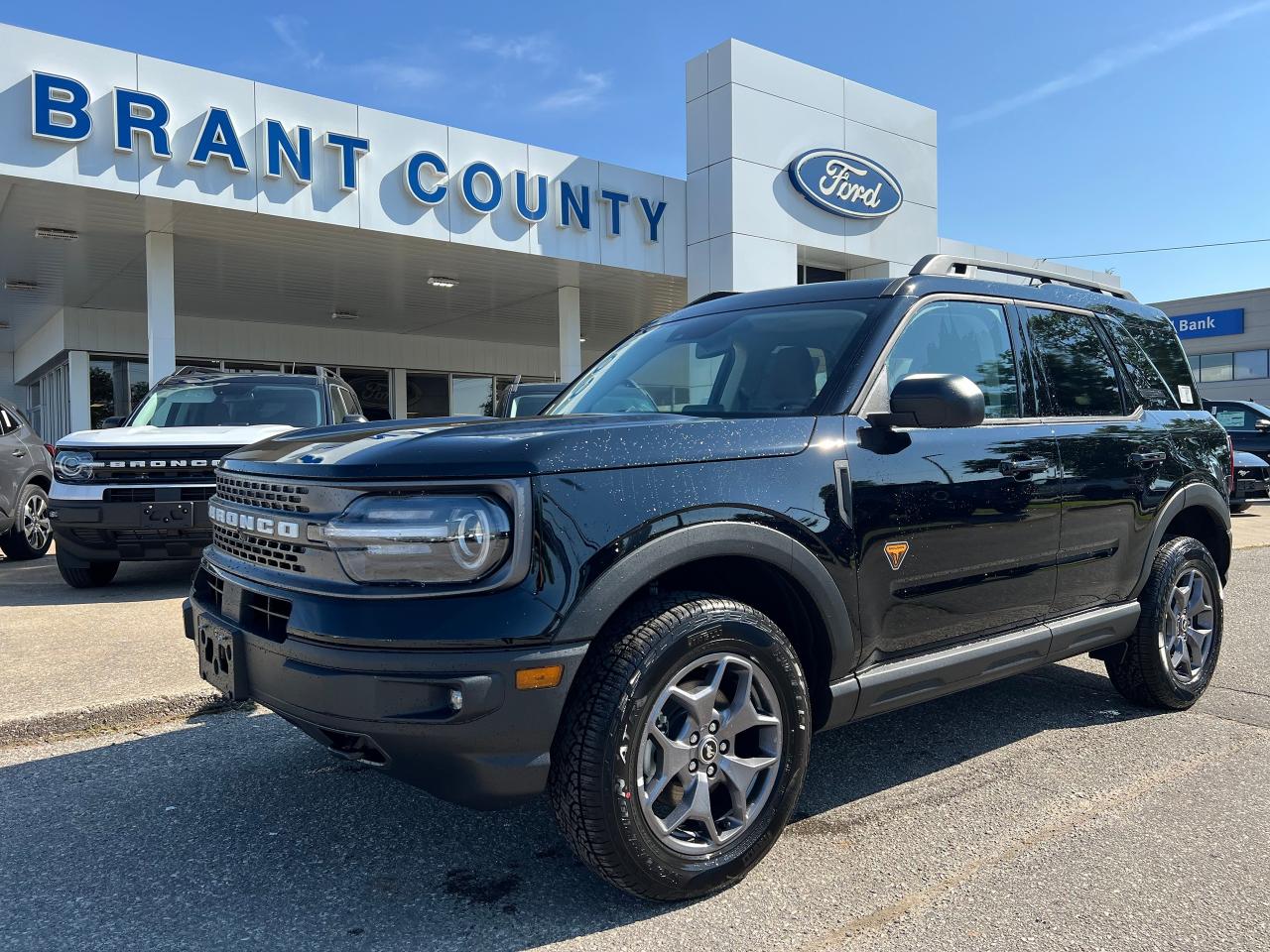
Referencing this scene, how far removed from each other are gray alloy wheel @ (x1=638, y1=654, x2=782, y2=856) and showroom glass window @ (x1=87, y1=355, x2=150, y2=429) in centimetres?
1922

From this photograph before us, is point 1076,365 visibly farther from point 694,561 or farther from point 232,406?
point 232,406

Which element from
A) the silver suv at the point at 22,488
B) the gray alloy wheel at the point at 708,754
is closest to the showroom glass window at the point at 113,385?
the silver suv at the point at 22,488

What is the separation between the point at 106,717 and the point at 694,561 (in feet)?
10.2

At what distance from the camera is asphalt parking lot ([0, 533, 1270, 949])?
246 centimetres

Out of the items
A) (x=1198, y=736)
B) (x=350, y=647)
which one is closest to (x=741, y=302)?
(x=350, y=647)

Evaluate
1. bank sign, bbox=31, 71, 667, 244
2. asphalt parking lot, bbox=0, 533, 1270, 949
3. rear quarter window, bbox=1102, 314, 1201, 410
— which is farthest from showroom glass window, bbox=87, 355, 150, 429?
rear quarter window, bbox=1102, 314, 1201, 410

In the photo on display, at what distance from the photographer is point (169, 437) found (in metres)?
6.91

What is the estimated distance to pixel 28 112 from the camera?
A: 32.4ft

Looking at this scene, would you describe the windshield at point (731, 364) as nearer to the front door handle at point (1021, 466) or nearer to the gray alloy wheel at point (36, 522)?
the front door handle at point (1021, 466)

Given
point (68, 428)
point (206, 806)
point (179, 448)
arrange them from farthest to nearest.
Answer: point (68, 428), point (179, 448), point (206, 806)

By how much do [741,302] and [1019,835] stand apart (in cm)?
214

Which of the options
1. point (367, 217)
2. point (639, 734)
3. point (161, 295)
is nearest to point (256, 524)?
point (639, 734)

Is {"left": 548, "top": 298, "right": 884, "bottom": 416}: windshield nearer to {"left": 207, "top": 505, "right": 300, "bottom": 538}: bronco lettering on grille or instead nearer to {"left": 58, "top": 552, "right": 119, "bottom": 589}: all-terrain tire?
{"left": 207, "top": 505, "right": 300, "bottom": 538}: bronco lettering on grille

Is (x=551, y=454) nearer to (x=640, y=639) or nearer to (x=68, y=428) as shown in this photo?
(x=640, y=639)
